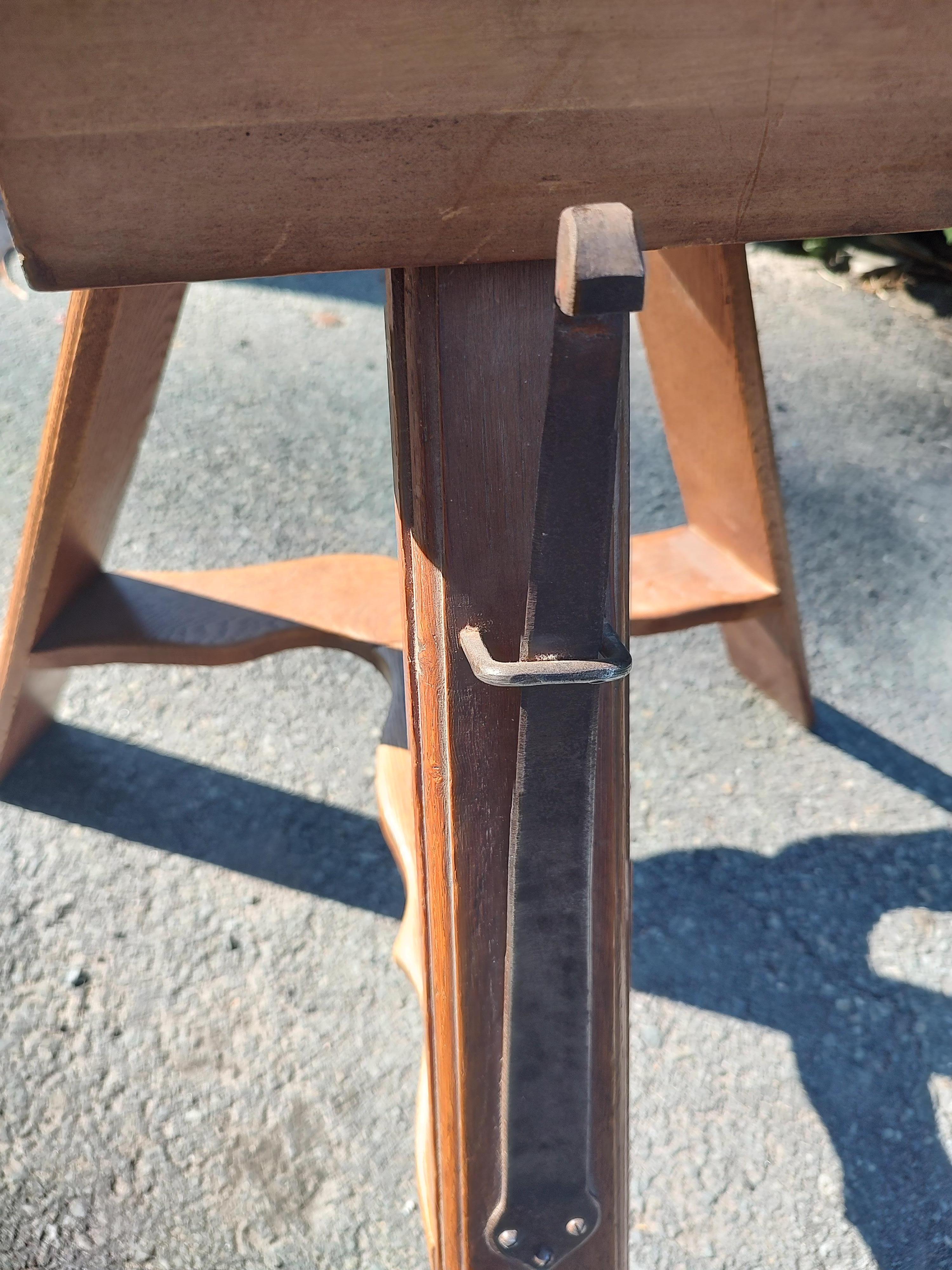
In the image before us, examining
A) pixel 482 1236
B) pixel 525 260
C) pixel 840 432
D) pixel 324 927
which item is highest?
pixel 525 260

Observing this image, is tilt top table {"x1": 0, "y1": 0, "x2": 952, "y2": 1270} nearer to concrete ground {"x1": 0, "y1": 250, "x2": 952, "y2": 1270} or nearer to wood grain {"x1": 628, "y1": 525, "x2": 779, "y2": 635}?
concrete ground {"x1": 0, "y1": 250, "x2": 952, "y2": 1270}

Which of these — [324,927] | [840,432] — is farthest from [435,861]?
[840,432]

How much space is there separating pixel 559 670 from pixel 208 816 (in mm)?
774

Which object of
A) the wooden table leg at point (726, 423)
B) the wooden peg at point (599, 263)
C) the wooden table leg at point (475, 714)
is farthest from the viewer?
the wooden table leg at point (726, 423)

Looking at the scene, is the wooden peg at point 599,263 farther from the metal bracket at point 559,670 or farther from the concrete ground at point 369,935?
the concrete ground at point 369,935

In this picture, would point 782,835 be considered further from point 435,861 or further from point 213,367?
point 213,367

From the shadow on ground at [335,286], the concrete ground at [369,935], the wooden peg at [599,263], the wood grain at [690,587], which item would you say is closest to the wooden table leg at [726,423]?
the wood grain at [690,587]

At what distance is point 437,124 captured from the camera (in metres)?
0.40

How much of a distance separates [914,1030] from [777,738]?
365 mm

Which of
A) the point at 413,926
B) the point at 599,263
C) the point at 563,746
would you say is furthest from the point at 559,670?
the point at 413,926

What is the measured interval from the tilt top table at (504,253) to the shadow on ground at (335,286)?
166 cm

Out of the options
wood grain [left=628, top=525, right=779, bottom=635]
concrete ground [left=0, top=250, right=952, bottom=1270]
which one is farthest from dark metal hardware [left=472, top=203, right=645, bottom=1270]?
wood grain [left=628, top=525, right=779, bottom=635]

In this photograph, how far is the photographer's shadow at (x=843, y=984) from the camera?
845 millimetres

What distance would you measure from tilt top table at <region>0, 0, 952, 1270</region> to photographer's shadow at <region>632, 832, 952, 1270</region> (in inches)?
15.0
